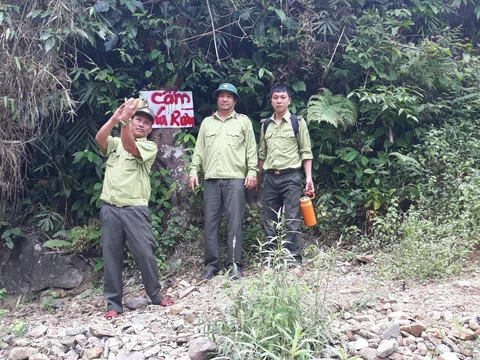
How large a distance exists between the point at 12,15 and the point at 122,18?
4.05 feet

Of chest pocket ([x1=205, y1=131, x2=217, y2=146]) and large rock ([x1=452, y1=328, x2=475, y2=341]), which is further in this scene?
chest pocket ([x1=205, y1=131, x2=217, y2=146])

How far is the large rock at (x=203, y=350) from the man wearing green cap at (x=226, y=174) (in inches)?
84.5

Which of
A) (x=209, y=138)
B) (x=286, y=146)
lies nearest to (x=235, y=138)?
(x=209, y=138)

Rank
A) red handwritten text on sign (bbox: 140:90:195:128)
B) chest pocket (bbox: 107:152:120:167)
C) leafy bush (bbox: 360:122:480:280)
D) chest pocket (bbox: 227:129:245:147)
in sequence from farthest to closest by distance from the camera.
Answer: red handwritten text on sign (bbox: 140:90:195:128) → chest pocket (bbox: 227:129:245:147) → chest pocket (bbox: 107:152:120:167) → leafy bush (bbox: 360:122:480:280)

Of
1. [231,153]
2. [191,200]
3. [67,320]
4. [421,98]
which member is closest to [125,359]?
[67,320]

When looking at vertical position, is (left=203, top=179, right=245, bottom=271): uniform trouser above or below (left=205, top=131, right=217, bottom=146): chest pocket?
below

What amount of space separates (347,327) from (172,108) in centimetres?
380

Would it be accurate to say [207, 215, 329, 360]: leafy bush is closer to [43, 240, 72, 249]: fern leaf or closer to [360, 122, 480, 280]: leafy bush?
[360, 122, 480, 280]: leafy bush

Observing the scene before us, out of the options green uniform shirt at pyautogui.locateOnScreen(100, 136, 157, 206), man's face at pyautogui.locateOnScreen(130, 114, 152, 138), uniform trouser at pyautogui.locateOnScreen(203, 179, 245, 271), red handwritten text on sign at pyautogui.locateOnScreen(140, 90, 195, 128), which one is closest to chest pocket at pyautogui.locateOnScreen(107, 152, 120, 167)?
green uniform shirt at pyautogui.locateOnScreen(100, 136, 157, 206)

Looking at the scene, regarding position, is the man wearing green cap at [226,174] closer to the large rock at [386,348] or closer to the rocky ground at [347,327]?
the rocky ground at [347,327]

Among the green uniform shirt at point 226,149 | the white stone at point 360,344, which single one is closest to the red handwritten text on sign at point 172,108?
the green uniform shirt at point 226,149

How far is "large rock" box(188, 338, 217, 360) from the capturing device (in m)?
2.87

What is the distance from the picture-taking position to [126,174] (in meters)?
→ 4.51

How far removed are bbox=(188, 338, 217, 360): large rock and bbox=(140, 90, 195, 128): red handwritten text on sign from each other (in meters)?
3.60
